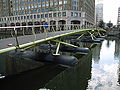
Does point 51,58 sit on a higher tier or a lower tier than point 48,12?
lower

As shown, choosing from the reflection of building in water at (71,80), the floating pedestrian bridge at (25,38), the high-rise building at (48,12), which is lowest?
the reflection of building in water at (71,80)

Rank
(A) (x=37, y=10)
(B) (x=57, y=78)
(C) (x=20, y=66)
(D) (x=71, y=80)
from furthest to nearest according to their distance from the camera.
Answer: (A) (x=37, y=10) → (C) (x=20, y=66) → (B) (x=57, y=78) → (D) (x=71, y=80)

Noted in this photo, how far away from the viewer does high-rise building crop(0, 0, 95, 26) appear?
74.1 meters

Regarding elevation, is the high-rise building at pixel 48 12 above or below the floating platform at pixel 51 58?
above

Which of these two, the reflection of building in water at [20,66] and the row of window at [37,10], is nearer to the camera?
the reflection of building in water at [20,66]

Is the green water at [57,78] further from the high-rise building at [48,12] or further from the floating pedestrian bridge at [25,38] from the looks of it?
the high-rise building at [48,12]

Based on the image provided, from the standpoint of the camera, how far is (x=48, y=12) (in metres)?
79.6

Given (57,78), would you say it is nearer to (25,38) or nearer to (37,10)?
(25,38)

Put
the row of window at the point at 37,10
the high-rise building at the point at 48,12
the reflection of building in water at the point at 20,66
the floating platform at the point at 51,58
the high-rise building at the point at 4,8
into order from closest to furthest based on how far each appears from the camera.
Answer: the reflection of building in water at the point at 20,66
the floating platform at the point at 51,58
the high-rise building at the point at 48,12
the row of window at the point at 37,10
the high-rise building at the point at 4,8

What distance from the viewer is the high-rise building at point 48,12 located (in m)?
74.1

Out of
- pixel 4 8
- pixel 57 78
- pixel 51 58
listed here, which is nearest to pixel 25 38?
pixel 51 58

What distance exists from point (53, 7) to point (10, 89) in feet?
235

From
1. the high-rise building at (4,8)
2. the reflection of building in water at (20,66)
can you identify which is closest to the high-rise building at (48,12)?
the high-rise building at (4,8)

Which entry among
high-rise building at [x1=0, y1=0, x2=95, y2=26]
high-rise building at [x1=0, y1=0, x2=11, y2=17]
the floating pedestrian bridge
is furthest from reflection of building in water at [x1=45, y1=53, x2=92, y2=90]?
high-rise building at [x1=0, y1=0, x2=11, y2=17]
